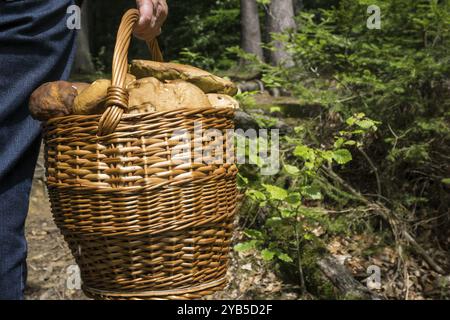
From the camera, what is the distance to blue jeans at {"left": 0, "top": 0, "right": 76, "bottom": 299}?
58.7 inches

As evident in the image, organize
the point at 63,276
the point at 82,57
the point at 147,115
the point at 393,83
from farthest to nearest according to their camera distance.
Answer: the point at 82,57
the point at 63,276
the point at 393,83
the point at 147,115

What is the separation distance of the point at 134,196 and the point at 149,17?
628 millimetres

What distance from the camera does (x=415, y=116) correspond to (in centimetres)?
334

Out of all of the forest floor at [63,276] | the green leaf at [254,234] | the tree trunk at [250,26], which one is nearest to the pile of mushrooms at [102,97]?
the green leaf at [254,234]

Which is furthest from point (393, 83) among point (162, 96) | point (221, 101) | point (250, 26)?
point (250, 26)

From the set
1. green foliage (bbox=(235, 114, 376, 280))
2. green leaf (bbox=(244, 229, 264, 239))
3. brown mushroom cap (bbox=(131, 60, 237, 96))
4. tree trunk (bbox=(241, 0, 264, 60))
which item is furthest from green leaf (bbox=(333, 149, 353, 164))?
tree trunk (bbox=(241, 0, 264, 60))

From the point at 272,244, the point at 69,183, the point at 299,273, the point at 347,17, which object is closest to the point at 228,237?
the point at 69,183

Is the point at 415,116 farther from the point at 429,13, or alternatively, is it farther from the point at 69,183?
the point at 69,183

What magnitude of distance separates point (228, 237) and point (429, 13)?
2.25 meters

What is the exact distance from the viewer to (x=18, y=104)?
5.02 ft

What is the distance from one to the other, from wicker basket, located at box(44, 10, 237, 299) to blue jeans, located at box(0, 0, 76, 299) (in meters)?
0.11

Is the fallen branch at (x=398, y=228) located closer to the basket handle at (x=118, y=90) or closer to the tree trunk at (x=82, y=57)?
the basket handle at (x=118, y=90)

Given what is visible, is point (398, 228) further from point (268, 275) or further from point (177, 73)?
point (177, 73)

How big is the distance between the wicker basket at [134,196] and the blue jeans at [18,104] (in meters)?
0.11
